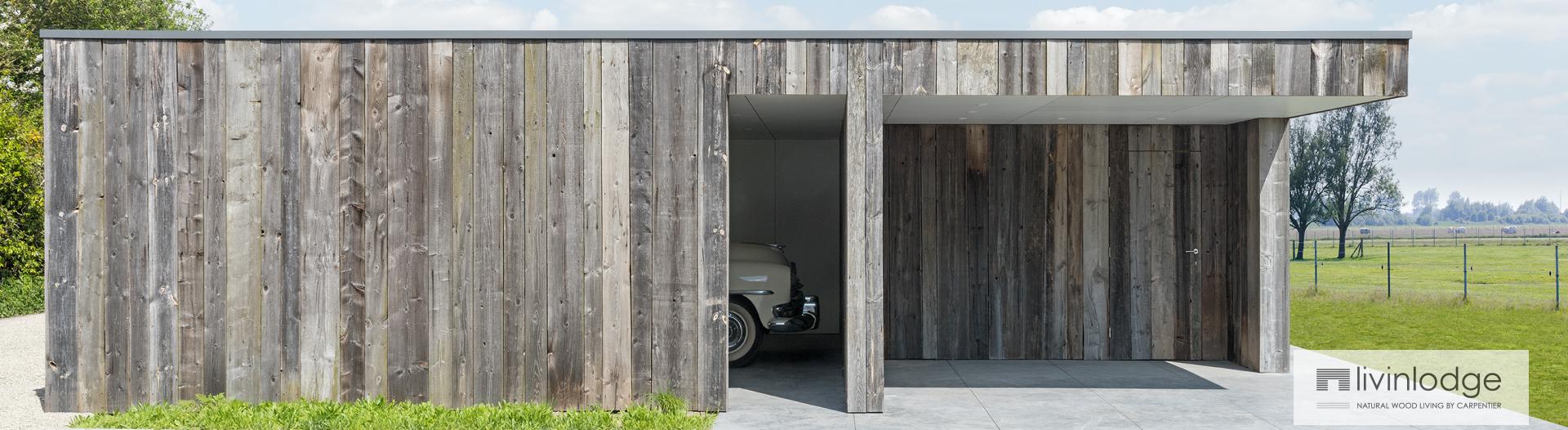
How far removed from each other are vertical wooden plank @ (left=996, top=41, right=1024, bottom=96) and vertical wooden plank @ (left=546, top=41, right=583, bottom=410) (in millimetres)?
2625

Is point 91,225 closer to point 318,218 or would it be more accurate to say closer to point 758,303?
point 318,218

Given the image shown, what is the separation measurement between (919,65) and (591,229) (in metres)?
2.31

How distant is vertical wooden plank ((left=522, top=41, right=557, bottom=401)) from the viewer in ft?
21.6

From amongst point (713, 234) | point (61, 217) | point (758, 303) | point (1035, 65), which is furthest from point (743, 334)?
point (61, 217)

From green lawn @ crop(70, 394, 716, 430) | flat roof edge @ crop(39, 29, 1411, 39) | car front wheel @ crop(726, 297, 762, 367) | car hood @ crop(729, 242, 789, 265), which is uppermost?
flat roof edge @ crop(39, 29, 1411, 39)

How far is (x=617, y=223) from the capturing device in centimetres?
661

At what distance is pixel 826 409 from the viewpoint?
22.5 ft

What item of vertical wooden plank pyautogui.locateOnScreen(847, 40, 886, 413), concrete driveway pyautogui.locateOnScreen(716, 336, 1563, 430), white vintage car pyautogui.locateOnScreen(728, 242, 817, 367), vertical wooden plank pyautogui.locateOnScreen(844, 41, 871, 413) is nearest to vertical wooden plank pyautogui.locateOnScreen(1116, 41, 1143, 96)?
vertical wooden plank pyautogui.locateOnScreen(844, 41, 871, 413)

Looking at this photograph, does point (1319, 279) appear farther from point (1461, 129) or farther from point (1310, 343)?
point (1461, 129)

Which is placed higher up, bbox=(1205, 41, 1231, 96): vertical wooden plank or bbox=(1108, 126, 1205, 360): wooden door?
bbox=(1205, 41, 1231, 96): vertical wooden plank

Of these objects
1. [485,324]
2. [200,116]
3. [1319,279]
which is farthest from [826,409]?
[1319,279]

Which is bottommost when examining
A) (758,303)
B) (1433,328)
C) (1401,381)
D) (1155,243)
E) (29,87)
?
(1433,328)

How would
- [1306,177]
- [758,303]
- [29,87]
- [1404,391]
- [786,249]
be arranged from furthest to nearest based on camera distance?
[1306,177] < [29,87] < [786,249] < [758,303] < [1404,391]

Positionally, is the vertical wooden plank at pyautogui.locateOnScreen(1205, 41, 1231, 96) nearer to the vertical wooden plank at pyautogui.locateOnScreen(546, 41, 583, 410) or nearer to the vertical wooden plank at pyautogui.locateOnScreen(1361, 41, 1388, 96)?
the vertical wooden plank at pyautogui.locateOnScreen(1361, 41, 1388, 96)
